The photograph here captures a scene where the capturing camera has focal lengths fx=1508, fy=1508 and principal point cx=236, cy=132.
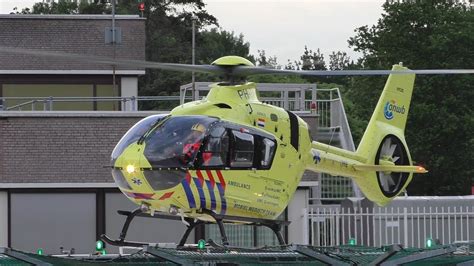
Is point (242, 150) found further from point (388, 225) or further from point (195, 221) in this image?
point (388, 225)

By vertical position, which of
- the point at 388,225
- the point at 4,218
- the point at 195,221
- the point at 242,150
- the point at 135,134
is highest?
the point at 135,134

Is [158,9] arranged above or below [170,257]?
above

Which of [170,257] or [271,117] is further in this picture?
[271,117]

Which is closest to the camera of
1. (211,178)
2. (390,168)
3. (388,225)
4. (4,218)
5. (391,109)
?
(211,178)

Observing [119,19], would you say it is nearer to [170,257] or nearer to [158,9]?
[170,257]

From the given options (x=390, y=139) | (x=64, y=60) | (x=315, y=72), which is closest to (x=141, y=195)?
(x=315, y=72)

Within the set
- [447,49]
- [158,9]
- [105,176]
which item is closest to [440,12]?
[447,49]

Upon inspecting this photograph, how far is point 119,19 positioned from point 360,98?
25761mm

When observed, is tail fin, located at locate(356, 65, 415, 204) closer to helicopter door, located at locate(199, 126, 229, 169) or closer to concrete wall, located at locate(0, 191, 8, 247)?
helicopter door, located at locate(199, 126, 229, 169)

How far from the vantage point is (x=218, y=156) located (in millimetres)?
25219

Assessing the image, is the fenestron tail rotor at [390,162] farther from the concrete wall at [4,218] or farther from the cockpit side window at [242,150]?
the concrete wall at [4,218]

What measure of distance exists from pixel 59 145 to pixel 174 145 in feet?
32.0

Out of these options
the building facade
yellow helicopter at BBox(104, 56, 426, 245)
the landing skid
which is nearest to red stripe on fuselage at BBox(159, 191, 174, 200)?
yellow helicopter at BBox(104, 56, 426, 245)

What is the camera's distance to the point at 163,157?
81.5ft
